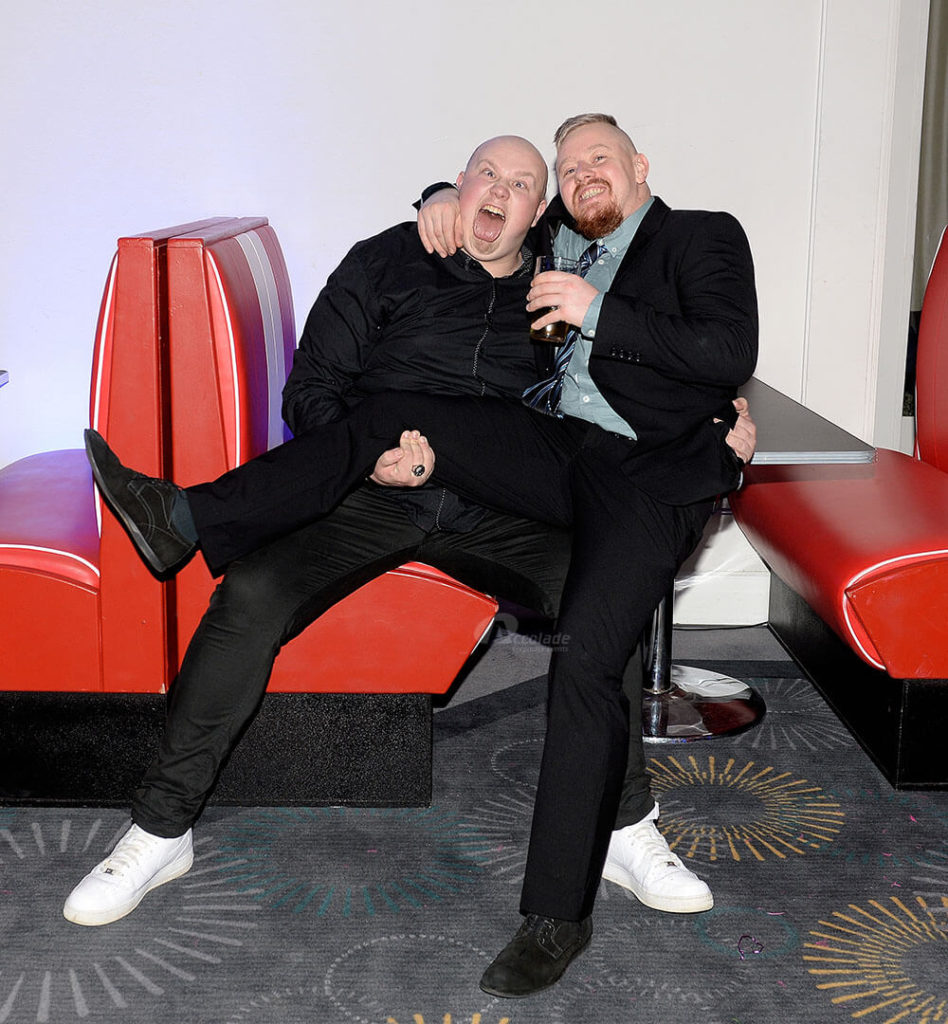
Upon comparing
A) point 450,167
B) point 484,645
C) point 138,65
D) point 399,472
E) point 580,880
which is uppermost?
point 138,65

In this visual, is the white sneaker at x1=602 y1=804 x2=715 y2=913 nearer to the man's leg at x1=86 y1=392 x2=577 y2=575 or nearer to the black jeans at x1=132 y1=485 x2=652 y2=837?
the black jeans at x1=132 y1=485 x2=652 y2=837

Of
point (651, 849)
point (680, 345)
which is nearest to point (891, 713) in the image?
point (651, 849)

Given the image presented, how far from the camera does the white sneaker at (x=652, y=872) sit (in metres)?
2.03

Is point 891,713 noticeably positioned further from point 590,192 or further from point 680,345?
point 590,192

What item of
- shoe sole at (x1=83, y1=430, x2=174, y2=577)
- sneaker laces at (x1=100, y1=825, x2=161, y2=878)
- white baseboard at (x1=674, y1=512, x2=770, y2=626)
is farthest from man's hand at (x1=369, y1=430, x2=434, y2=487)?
white baseboard at (x1=674, y1=512, x2=770, y2=626)

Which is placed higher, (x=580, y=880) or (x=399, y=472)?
(x=399, y=472)

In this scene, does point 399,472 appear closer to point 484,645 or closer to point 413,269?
point 413,269

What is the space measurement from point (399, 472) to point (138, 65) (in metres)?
1.66

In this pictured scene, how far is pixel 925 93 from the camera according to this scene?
3.36m

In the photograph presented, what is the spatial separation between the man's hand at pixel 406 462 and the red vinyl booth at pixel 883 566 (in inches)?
24.9

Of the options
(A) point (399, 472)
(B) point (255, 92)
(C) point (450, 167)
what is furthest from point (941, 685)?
(B) point (255, 92)

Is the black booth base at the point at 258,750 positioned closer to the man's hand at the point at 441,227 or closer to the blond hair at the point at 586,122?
the man's hand at the point at 441,227

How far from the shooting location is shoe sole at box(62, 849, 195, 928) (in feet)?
6.43

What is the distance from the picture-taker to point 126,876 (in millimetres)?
2002
